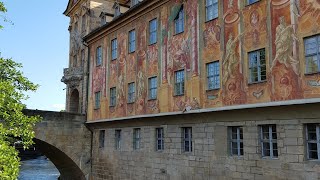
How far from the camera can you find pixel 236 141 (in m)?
12.9

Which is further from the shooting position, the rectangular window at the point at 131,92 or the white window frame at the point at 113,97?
the white window frame at the point at 113,97

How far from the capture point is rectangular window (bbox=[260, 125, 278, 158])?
11547mm

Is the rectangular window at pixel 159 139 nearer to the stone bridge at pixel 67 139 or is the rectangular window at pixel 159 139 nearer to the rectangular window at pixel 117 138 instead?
the rectangular window at pixel 117 138

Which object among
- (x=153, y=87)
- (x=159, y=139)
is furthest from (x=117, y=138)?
(x=153, y=87)

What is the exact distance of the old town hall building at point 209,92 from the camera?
10.8 meters

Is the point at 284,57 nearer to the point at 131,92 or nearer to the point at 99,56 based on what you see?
the point at 131,92

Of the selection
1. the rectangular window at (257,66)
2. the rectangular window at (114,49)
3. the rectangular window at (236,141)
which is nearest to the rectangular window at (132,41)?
the rectangular window at (114,49)

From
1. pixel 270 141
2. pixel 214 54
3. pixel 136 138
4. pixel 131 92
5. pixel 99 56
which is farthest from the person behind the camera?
pixel 99 56

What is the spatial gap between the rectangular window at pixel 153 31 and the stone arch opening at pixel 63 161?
934 centimetres

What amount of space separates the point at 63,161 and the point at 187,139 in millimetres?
11934

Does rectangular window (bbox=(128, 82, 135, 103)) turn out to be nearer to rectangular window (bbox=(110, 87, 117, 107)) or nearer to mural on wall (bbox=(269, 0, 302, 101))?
rectangular window (bbox=(110, 87, 117, 107))

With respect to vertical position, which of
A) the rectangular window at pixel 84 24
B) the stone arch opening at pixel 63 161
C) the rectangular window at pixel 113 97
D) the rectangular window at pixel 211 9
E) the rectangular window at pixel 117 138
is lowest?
the stone arch opening at pixel 63 161

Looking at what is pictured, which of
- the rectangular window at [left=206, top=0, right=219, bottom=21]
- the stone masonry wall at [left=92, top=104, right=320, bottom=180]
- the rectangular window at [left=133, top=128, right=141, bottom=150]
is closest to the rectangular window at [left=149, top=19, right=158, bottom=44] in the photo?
the rectangular window at [left=206, top=0, right=219, bottom=21]

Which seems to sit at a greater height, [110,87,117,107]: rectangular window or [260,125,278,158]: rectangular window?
[110,87,117,107]: rectangular window
